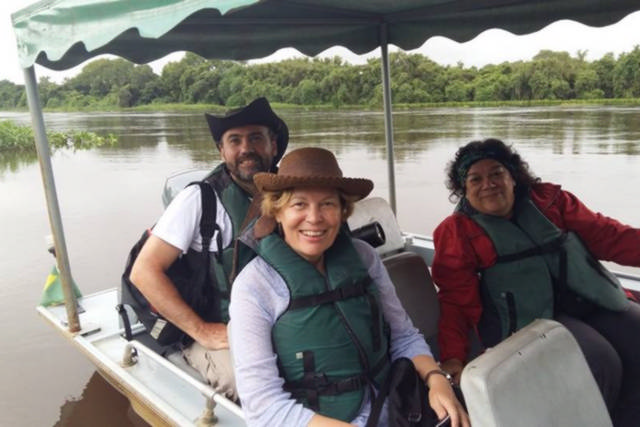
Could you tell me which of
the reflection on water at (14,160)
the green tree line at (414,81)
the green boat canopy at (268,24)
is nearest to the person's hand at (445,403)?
the green boat canopy at (268,24)

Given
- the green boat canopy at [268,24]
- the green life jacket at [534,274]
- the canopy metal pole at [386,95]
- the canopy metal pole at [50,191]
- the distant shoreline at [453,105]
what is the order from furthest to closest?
the distant shoreline at [453,105], the canopy metal pole at [386,95], the canopy metal pole at [50,191], the green life jacket at [534,274], the green boat canopy at [268,24]

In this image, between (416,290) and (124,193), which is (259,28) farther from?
(124,193)

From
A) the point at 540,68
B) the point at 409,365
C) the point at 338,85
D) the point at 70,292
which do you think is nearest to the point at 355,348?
the point at 409,365

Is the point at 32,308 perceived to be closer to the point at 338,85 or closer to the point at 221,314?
the point at 221,314

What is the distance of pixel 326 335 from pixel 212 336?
0.86 m

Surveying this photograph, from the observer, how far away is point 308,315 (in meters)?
1.49

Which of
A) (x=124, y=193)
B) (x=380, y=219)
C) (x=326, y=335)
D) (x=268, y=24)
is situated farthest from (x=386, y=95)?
(x=124, y=193)

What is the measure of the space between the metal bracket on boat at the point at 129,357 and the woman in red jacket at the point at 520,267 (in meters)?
1.42

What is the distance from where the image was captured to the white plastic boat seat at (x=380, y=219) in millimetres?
2736

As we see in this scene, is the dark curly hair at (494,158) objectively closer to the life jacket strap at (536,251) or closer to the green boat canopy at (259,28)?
the life jacket strap at (536,251)

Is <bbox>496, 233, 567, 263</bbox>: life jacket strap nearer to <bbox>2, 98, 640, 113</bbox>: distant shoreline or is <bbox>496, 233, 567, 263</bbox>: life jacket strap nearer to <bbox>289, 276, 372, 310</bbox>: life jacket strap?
<bbox>289, 276, 372, 310</bbox>: life jacket strap

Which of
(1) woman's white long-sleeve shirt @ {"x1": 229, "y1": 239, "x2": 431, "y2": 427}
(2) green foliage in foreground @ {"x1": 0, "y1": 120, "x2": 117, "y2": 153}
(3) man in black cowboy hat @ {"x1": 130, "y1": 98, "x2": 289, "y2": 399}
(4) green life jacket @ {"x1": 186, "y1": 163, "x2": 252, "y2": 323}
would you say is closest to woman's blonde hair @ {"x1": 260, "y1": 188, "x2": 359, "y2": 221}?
(1) woman's white long-sleeve shirt @ {"x1": 229, "y1": 239, "x2": 431, "y2": 427}

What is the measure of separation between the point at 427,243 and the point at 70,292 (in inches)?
92.3

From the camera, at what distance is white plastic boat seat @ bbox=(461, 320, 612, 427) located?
1236mm
